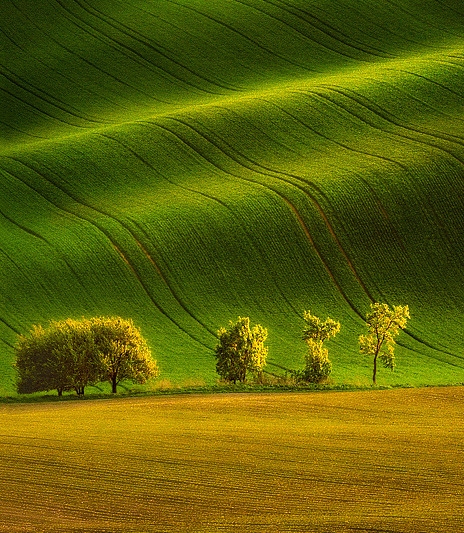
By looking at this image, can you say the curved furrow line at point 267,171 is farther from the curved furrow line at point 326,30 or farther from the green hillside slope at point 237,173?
the curved furrow line at point 326,30

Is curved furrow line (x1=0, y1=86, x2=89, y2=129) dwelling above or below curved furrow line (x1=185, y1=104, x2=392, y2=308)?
above

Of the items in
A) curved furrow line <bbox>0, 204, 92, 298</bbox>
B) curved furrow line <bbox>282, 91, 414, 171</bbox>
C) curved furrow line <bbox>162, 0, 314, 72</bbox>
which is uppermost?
curved furrow line <bbox>162, 0, 314, 72</bbox>

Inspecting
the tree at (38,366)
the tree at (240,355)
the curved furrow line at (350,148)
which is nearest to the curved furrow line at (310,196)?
the curved furrow line at (350,148)

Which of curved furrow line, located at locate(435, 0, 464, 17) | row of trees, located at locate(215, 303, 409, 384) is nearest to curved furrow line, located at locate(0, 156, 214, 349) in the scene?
row of trees, located at locate(215, 303, 409, 384)

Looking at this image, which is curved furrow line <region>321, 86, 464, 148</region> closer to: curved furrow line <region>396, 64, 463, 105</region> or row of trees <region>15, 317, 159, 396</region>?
curved furrow line <region>396, 64, 463, 105</region>

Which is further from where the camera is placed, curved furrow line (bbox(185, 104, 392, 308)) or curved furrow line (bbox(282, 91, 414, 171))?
curved furrow line (bbox(282, 91, 414, 171))

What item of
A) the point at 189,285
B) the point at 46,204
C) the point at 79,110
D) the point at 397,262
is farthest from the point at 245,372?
the point at 79,110

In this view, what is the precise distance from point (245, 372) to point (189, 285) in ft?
46.7

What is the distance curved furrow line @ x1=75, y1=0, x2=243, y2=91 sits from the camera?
306 feet

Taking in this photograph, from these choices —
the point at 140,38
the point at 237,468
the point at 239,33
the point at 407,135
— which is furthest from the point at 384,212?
the point at 140,38

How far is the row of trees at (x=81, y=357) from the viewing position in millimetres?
45312

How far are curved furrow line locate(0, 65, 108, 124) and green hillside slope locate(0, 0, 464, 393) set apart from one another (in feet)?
0.63

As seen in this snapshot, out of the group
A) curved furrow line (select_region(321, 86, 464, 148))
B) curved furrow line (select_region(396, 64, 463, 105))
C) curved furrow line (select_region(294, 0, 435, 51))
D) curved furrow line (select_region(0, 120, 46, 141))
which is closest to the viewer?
curved furrow line (select_region(321, 86, 464, 148))

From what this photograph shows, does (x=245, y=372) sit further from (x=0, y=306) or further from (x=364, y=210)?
(x=364, y=210)
